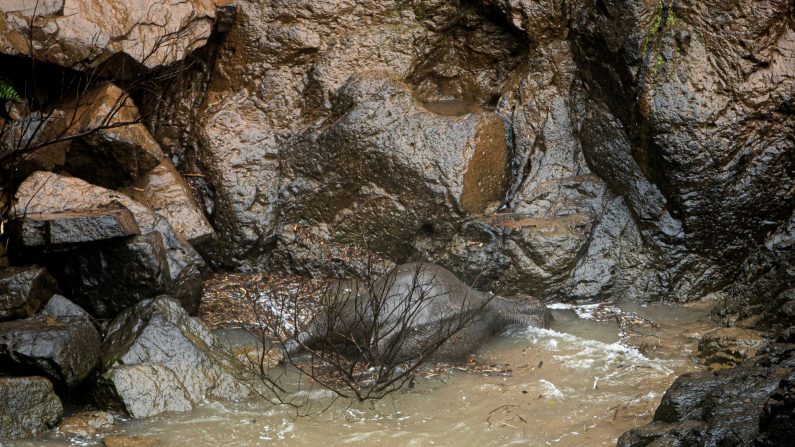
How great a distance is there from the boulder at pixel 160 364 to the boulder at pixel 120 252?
0.90ft

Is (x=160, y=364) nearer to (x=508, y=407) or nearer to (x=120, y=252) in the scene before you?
(x=120, y=252)

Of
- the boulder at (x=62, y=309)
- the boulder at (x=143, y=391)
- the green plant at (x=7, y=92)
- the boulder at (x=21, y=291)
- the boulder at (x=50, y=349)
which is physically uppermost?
the green plant at (x=7, y=92)

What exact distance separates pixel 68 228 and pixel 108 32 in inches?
98.9

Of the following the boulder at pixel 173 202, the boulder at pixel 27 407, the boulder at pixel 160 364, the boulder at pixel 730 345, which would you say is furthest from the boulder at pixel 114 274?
the boulder at pixel 730 345

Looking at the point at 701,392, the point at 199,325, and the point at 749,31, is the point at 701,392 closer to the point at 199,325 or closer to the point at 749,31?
the point at 199,325

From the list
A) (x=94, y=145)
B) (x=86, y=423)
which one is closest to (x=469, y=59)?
(x=94, y=145)

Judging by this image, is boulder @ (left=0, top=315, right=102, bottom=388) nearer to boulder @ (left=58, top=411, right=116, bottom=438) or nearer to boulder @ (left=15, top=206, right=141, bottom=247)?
boulder @ (left=58, top=411, right=116, bottom=438)

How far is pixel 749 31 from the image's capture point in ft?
27.5

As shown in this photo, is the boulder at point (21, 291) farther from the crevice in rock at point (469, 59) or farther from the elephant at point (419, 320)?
the crevice in rock at point (469, 59)

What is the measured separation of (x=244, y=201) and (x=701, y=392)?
5.38m

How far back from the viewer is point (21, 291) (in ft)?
21.7

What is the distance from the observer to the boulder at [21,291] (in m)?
6.57

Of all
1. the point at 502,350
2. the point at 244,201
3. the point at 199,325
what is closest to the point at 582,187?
the point at 502,350

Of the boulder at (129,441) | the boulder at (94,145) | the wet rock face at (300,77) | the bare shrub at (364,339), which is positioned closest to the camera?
the boulder at (129,441)
